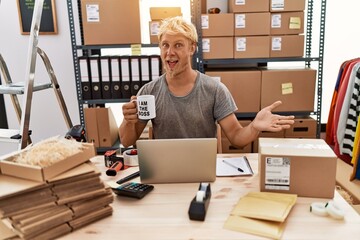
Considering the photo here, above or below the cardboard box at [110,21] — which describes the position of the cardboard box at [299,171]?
below

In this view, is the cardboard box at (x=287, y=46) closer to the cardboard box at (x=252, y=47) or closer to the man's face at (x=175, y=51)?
the cardboard box at (x=252, y=47)

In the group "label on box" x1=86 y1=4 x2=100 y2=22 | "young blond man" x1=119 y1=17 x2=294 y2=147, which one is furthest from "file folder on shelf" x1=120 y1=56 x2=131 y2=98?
"young blond man" x1=119 y1=17 x2=294 y2=147

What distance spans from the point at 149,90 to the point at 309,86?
4.53ft

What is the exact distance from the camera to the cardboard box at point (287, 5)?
2490 mm

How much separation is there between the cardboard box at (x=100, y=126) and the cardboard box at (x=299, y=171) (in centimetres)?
173

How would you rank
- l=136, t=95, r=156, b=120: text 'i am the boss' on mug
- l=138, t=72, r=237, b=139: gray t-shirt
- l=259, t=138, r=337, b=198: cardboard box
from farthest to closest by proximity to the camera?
l=138, t=72, r=237, b=139: gray t-shirt → l=136, t=95, r=156, b=120: text 'i am the boss' on mug → l=259, t=138, r=337, b=198: cardboard box

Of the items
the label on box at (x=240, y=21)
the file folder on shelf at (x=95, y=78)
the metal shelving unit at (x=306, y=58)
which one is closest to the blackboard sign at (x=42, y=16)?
the file folder on shelf at (x=95, y=78)

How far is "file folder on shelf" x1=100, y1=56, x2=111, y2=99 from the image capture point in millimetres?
2586

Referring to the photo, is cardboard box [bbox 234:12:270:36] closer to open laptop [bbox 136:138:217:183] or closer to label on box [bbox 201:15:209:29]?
label on box [bbox 201:15:209:29]

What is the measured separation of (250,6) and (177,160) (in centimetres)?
168

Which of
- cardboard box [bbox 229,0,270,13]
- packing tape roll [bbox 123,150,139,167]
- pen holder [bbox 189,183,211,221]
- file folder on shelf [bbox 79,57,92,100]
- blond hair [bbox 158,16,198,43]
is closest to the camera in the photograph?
pen holder [bbox 189,183,211,221]

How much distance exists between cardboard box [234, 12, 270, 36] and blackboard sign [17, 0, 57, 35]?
165cm

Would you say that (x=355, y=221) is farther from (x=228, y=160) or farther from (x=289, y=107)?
(x=289, y=107)

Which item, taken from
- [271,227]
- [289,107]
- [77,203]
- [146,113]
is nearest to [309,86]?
[289,107]
